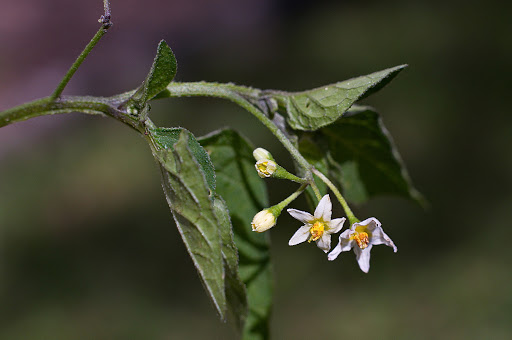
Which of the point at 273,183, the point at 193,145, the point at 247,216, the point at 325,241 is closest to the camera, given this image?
the point at 193,145

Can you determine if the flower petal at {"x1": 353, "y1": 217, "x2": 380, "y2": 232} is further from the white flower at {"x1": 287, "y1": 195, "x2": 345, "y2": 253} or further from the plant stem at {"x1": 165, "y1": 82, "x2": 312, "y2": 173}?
the plant stem at {"x1": 165, "y1": 82, "x2": 312, "y2": 173}

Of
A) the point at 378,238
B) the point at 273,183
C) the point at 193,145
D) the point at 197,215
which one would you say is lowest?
the point at 273,183

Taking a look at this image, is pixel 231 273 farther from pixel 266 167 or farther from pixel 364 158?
pixel 364 158

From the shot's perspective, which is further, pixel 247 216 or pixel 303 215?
pixel 247 216

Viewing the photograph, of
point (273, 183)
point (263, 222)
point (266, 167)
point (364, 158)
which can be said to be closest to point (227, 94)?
point (266, 167)

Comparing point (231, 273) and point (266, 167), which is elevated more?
point (266, 167)

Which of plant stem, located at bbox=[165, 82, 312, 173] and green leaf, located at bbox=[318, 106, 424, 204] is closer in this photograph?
plant stem, located at bbox=[165, 82, 312, 173]

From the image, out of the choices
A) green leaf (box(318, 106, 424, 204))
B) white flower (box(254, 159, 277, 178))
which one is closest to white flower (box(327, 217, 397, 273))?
white flower (box(254, 159, 277, 178))

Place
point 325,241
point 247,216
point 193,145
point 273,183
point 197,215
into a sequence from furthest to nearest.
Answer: point 273,183 → point 247,216 → point 325,241 → point 193,145 → point 197,215

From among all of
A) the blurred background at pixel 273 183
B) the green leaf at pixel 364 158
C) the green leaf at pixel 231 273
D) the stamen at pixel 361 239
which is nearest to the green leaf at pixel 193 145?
the green leaf at pixel 231 273
